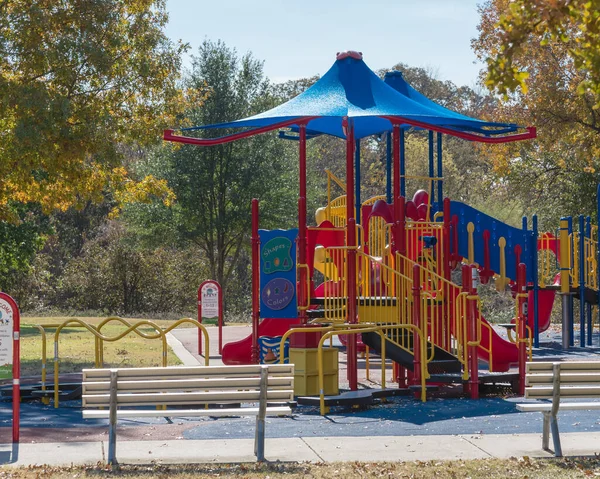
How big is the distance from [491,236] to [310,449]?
9.16 m

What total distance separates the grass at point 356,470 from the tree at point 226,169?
25.8 m

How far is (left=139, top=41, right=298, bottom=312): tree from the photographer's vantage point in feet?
111

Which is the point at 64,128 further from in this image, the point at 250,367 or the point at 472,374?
the point at 250,367

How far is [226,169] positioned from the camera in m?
33.9

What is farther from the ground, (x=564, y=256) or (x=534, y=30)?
(x=534, y=30)

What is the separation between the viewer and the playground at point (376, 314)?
1090cm

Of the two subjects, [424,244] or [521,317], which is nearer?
[521,317]

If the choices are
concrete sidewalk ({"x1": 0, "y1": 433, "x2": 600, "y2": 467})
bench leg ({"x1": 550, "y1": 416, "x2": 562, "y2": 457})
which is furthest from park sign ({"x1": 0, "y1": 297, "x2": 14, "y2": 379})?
bench leg ({"x1": 550, "y1": 416, "x2": 562, "y2": 457})

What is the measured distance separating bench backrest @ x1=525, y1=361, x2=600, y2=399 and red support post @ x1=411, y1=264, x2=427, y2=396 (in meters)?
3.70

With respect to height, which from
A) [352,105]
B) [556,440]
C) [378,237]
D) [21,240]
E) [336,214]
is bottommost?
[556,440]

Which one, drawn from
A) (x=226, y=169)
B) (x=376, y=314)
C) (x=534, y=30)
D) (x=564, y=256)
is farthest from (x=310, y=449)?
(x=226, y=169)

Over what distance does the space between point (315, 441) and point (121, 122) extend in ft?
38.9

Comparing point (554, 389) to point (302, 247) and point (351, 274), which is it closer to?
point (351, 274)

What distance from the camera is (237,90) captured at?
33.9 metres
